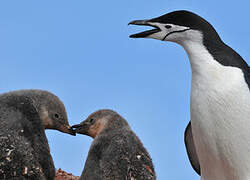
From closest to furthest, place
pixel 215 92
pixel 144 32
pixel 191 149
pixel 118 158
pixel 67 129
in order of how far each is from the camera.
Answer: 1. pixel 215 92
2. pixel 144 32
3. pixel 191 149
4. pixel 118 158
5. pixel 67 129

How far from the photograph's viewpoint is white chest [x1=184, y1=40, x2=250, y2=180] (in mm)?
3430

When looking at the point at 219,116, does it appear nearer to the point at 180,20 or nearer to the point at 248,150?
the point at 248,150

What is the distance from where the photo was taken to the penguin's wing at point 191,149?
13.3 ft

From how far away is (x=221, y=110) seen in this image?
3.46 meters

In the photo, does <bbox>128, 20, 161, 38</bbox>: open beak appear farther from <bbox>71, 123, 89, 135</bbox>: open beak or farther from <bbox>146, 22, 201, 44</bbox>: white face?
<bbox>71, 123, 89, 135</bbox>: open beak

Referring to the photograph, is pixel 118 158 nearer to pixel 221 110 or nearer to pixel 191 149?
pixel 191 149

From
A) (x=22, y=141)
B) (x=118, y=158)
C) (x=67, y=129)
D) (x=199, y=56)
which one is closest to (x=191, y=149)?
(x=199, y=56)

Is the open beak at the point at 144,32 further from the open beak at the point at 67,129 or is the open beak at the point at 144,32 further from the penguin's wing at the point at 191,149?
the open beak at the point at 67,129

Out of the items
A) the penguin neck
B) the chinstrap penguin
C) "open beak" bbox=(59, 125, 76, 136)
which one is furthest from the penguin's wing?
"open beak" bbox=(59, 125, 76, 136)

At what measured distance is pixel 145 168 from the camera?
5383 mm

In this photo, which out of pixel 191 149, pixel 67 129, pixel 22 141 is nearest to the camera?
pixel 191 149

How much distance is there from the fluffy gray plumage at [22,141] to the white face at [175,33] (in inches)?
85.7

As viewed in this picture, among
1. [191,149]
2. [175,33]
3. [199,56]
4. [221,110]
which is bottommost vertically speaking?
[191,149]

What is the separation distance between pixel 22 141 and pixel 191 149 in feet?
6.13
